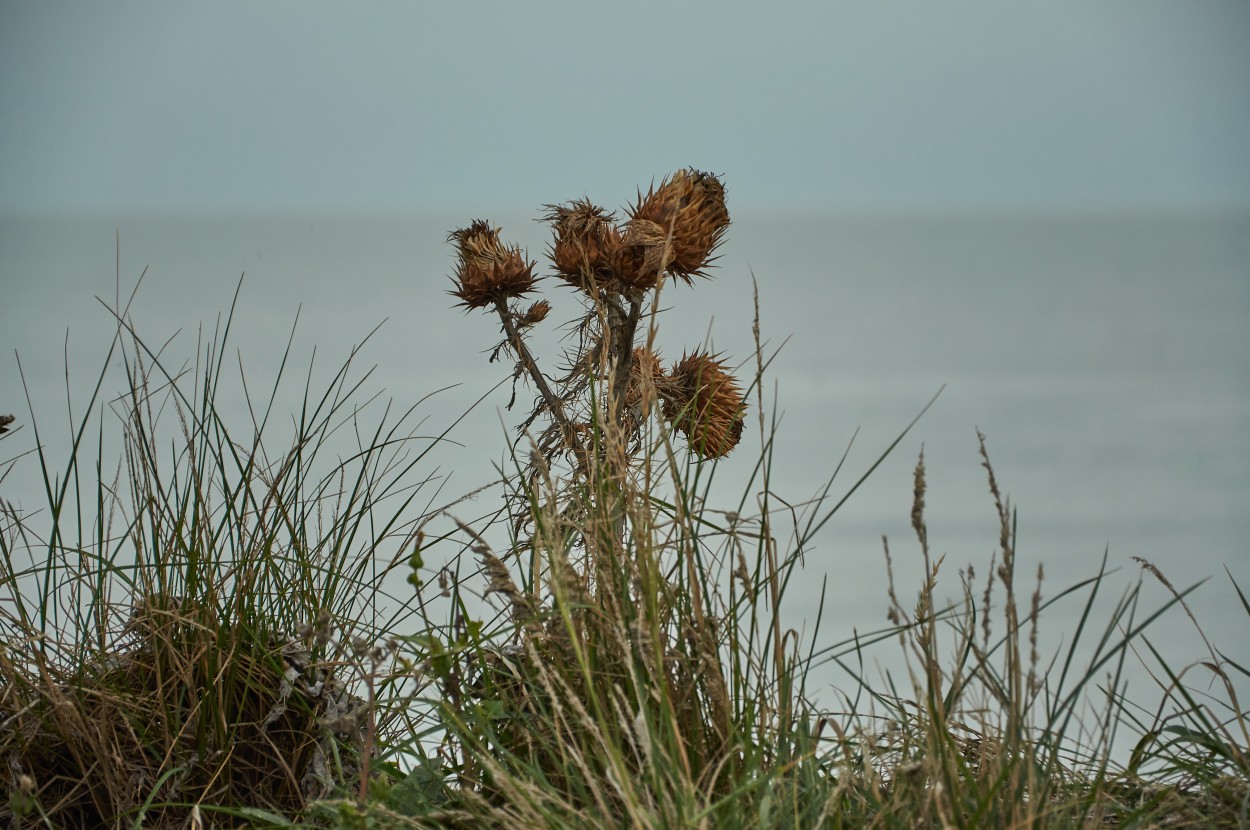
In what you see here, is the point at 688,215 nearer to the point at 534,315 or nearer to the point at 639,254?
the point at 639,254

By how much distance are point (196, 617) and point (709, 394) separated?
75 centimetres

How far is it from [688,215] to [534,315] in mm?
278

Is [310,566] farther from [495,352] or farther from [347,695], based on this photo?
[495,352]

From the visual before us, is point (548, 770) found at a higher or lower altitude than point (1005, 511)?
lower

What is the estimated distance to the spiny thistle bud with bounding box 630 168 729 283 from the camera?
149 centimetres

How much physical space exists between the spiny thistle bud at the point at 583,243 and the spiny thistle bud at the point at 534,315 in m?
0.09

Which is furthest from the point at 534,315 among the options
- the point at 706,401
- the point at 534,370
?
the point at 706,401

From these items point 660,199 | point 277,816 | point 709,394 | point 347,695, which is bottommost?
point 277,816

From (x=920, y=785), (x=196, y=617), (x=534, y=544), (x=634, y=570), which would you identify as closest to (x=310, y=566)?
(x=196, y=617)

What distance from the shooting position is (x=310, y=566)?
1550mm

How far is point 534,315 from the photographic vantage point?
1634 millimetres

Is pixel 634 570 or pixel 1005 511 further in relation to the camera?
pixel 634 570

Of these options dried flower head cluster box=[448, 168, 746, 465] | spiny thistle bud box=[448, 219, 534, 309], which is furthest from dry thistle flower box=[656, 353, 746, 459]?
spiny thistle bud box=[448, 219, 534, 309]

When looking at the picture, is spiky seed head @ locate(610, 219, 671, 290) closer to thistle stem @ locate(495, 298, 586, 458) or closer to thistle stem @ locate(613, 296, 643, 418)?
thistle stem @ locate(613, 296, 643, 418)
